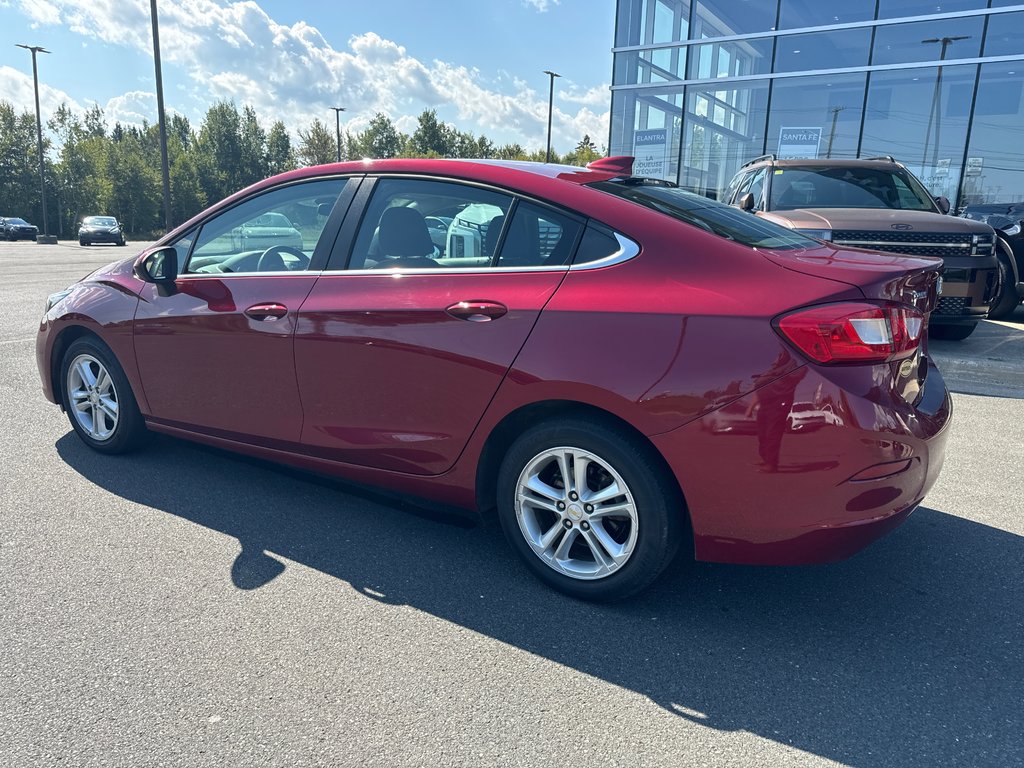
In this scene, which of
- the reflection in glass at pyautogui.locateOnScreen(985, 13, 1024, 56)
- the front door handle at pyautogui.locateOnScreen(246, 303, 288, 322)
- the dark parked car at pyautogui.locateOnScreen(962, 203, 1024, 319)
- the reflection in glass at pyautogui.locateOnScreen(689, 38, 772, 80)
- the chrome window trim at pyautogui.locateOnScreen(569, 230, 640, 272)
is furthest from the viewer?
the reflection in glass at pyautogui.locateOnScreen(689, 38, 772, 80)

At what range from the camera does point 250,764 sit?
2.01 metres

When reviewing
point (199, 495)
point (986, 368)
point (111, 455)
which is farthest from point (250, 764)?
point (986, 368)

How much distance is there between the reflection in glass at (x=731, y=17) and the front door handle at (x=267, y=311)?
17.7 meters

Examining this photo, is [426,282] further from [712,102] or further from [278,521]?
[712,102]

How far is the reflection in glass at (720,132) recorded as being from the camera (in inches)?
713

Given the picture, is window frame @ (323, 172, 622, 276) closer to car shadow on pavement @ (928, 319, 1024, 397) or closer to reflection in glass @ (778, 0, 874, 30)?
car shadow on pavement @ (928, 319, 1024, 397)

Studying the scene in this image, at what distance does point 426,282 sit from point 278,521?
1366 mm

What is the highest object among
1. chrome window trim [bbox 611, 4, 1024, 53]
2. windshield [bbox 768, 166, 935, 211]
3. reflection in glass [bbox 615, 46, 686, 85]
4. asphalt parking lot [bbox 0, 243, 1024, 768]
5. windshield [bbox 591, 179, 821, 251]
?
chrome window trim [bbox 611, 4, 1024, 53]

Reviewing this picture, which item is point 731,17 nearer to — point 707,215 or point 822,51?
point 822,51

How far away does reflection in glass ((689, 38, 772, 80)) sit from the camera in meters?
17.8

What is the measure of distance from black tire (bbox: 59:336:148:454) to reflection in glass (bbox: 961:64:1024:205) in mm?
16724

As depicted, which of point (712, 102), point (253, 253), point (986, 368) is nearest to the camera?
point (253, 253)

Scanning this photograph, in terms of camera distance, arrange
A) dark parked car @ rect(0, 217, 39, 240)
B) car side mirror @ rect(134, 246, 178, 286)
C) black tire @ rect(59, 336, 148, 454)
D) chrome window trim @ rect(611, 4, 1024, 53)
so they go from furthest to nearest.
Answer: dark parked car @ rect(0, 217, 39, 240) < chrome window trim @ rect(611, 4, 1024, 53) < black tire @ rect(59, 336, 148, 454) < car side mirror @ rect(134, 246, 178, 286)

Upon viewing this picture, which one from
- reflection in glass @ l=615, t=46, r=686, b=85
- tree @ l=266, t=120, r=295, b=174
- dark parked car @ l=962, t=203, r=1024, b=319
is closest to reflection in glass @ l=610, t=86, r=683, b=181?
reflection in glass @ l=615, t=46, r=686, b=85
